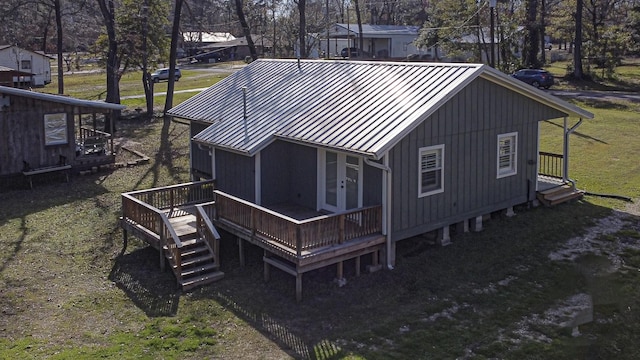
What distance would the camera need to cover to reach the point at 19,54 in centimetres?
5175

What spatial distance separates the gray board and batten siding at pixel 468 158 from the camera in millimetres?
14383

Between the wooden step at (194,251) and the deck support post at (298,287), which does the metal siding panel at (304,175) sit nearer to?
the wooden step at (194,251)

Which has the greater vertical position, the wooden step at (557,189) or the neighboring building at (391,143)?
the neighboring building at (391,143)

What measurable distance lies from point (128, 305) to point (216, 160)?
17.1 ft

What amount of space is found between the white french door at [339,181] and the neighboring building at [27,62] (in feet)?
136

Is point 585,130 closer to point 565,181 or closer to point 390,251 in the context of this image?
point 565,181

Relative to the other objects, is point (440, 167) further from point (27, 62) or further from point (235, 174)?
point (27, 62)

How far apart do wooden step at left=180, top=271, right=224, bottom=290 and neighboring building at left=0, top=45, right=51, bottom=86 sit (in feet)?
138

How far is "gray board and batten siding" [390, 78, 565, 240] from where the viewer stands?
14.4 m

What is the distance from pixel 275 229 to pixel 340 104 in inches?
153

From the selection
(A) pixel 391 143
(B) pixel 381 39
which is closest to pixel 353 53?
(B) pixel 381 39

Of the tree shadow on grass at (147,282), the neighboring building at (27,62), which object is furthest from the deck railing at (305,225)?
the neighboring building at (27,62)

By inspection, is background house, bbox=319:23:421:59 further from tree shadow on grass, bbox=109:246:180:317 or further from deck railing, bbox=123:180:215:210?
tree shadow on grass, bbox=109:246:180:317

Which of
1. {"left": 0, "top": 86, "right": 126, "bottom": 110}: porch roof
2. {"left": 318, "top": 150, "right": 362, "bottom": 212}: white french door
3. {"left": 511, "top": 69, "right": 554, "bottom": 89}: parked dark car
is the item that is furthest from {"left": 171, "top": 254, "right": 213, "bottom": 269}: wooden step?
{"left": 511, "top": 69, "right": 554, "bottom": 89}: parked dark car
